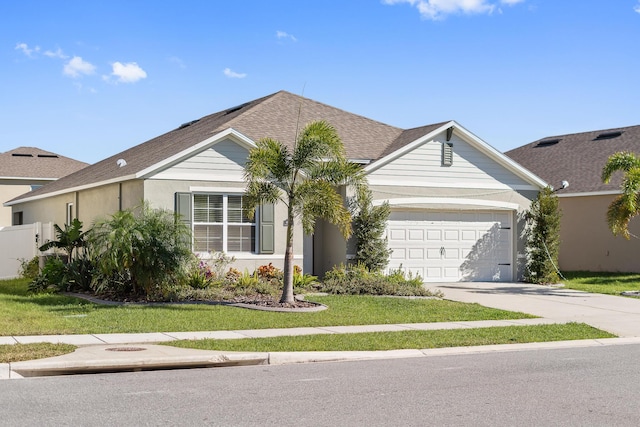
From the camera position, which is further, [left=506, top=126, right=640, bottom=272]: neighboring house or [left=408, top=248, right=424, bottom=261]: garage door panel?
[left=506, top=126, right=640, bottom=272]: neighboring house

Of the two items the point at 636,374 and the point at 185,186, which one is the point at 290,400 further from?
the point at 185,186

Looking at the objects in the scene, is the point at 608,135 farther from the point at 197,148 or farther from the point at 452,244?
the point at 197,148

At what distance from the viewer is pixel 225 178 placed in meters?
21.8

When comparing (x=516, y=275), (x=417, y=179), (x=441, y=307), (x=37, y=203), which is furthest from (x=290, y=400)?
(x=37, y=203)

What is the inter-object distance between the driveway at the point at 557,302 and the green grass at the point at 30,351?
9935 millimetres

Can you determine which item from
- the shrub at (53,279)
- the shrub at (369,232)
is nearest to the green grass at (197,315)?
the shrub at (53,279)

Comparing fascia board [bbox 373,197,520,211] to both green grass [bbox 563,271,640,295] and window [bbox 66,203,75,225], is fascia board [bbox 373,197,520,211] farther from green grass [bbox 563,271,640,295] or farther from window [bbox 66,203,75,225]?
window [bbox 66,203,75,225]

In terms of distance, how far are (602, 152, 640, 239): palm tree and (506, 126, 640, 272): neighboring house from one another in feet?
16.9

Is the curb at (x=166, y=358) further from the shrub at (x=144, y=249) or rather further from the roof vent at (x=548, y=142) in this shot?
the roof vent at (x=548, y=142)

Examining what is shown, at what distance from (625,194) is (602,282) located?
4.27m

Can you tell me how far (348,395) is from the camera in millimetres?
9141

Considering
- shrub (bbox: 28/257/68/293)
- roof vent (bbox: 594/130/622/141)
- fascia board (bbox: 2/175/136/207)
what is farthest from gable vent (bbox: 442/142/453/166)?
roof vent (bbox: 594/130/622/141)

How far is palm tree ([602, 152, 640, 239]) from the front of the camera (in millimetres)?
22406

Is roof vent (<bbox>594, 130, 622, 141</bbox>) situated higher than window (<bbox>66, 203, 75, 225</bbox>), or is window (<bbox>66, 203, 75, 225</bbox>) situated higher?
roof vent (<bbox>594, 130, 622, 141</bbox>)
